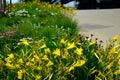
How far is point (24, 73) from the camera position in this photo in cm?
350

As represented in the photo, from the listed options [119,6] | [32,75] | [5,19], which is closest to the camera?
[32,75]

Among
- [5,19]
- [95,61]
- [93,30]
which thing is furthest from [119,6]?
[95,61]

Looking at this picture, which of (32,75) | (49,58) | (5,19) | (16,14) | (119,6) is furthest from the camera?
(119,6)

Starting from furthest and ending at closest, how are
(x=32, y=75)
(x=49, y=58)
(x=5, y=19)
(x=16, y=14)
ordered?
(x=16, y=14), (x=5, y=19), (x=49, y=58), (x=32, y=75)

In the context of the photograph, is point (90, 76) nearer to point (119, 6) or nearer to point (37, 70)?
point (37, 70)

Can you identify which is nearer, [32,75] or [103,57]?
[32,75]

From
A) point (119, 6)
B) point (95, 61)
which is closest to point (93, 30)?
point (95, 61)

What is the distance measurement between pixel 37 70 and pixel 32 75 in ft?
0.30

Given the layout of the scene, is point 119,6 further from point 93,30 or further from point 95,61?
point 95,61

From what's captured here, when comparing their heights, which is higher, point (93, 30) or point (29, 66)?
point (29, 66)

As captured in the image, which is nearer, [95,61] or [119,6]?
[95,61]

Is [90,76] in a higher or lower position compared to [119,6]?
higher

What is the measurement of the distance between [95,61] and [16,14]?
6587 mm

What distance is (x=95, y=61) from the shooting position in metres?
3.83
